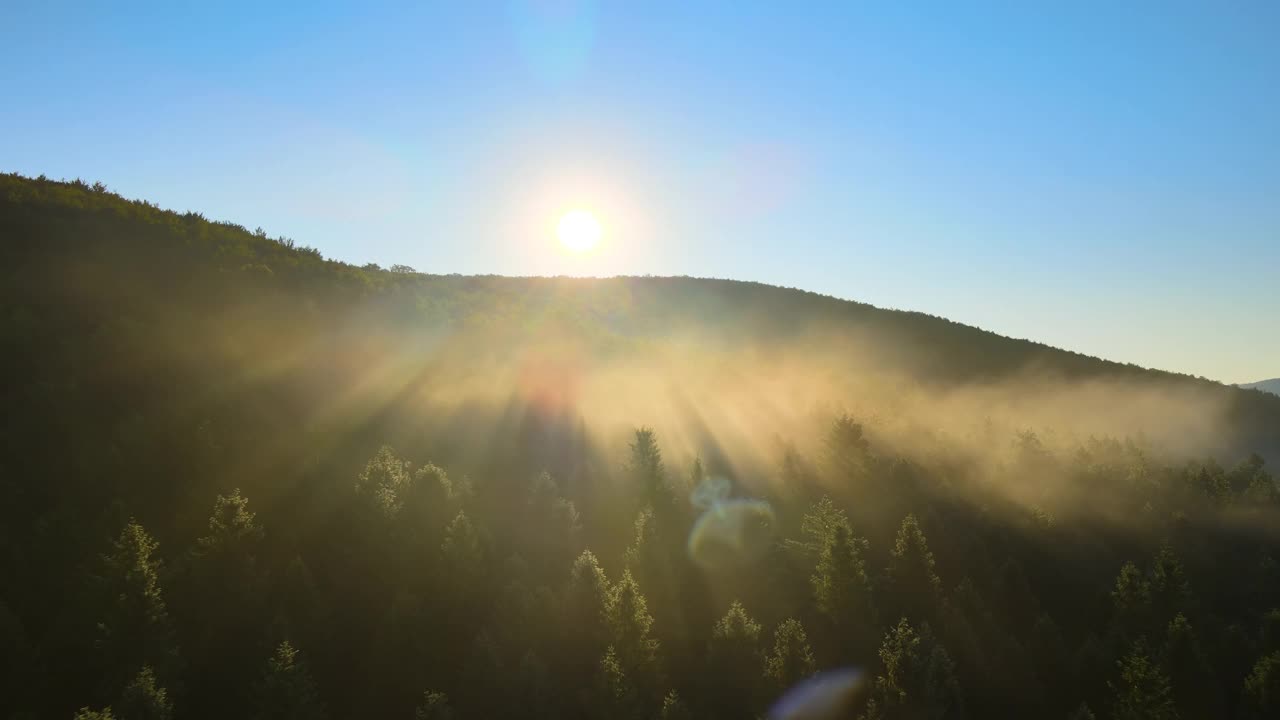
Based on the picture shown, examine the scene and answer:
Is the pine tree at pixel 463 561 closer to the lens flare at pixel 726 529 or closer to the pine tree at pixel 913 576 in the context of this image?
the lens flare at pixel 726 529

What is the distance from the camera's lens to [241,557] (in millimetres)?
14188

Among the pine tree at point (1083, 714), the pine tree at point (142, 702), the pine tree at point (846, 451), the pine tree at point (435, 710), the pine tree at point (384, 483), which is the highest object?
the pine tree at point (846, 451)

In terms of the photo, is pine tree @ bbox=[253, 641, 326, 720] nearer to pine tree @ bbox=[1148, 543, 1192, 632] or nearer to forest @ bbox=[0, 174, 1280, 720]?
forest @ bbox=[0, 174, 1280, 720]

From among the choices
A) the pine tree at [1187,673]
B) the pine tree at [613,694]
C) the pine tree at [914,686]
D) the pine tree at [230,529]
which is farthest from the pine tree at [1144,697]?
the pine tree at [230,529]

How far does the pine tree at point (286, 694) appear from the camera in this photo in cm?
1152

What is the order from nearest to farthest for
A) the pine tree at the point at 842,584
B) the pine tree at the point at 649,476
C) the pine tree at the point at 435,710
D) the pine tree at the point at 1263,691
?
the pine tree at the point at 435,710 < the pine tree at the point at 1263,691 < the pine tree at the point at 842,584 < the pine tree at the point at 649,476

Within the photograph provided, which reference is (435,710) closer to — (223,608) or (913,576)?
(223,608)

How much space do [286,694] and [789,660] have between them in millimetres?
10545

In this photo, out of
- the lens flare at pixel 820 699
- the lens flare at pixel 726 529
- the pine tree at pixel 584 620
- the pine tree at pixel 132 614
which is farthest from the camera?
the lens flare at pixel 726 529

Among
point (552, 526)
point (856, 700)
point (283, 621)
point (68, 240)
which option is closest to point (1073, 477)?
point (856, 700)

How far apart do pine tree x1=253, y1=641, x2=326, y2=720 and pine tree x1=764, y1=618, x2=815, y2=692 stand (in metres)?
9.59

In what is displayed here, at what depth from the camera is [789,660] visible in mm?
14391

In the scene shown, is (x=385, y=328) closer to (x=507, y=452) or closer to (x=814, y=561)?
(x=507, y=452)

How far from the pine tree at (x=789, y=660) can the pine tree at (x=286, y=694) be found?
959cm
